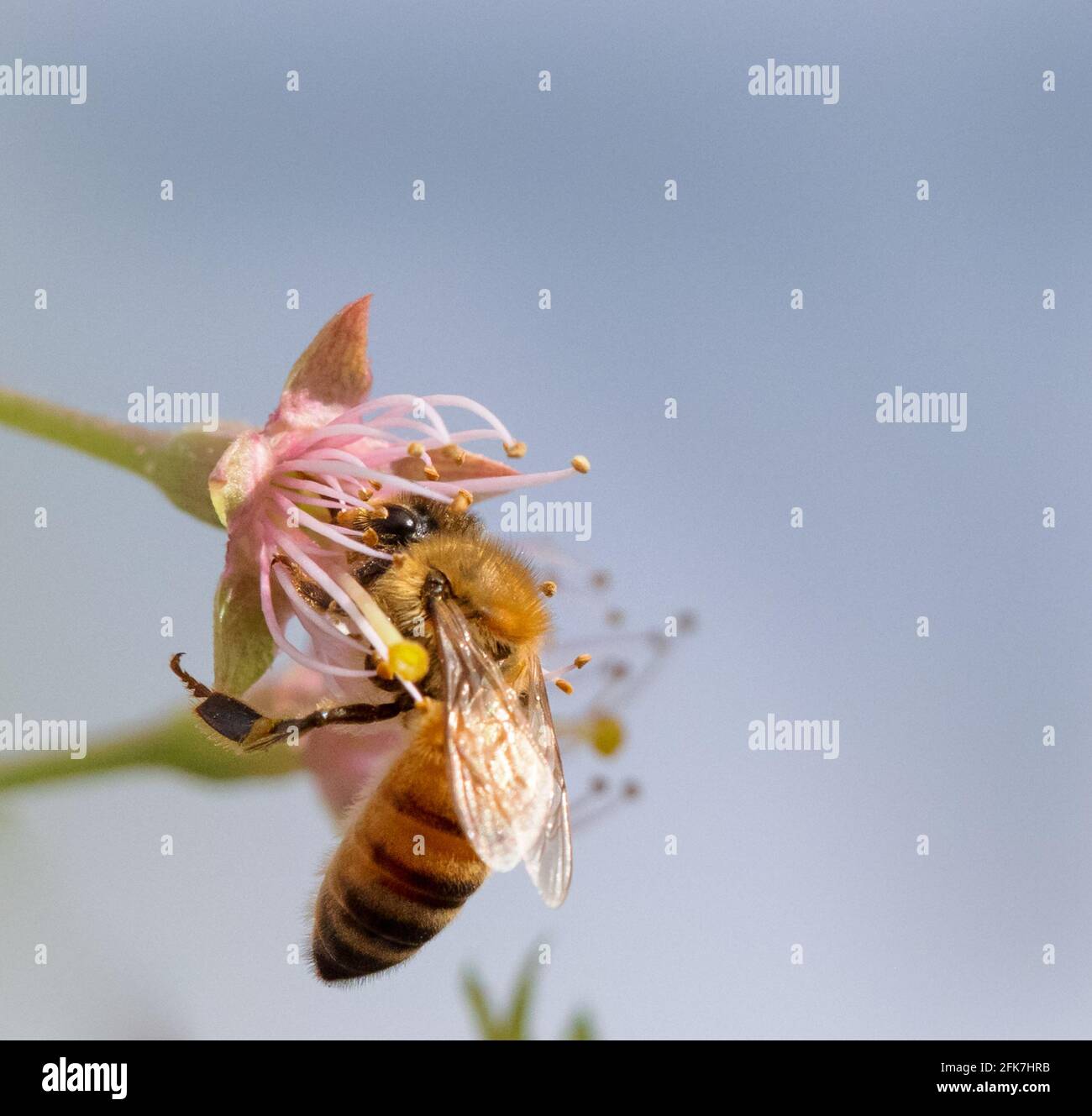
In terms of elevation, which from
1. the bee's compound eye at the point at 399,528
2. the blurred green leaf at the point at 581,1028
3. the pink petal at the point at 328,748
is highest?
the bee's compound eye at the point at 399,528

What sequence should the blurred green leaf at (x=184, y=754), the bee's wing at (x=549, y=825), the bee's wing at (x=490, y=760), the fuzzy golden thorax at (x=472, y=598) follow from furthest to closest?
the blurred green leaf at (x=184, y=754), the fuzzy golden thorax at (x=472, y=598), the bee's wing at (x=549, y=825), the bee's wing at (x=490, y=760)

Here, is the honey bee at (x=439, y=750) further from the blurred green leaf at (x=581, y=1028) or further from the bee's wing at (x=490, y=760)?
the blurred green leaf at (x=581, y=1028)

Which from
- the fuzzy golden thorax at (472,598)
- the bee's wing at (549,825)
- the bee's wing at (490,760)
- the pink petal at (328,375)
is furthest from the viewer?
the pink petal at (328,375)

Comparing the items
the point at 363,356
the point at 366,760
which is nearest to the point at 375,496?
the point at 363,356

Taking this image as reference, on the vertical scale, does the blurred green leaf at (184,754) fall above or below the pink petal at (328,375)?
below

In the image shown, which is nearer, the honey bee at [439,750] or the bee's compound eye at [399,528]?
the honey bee at [439,750]

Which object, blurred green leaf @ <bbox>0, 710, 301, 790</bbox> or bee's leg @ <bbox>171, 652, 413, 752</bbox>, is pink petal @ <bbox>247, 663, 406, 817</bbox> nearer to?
blurred green leaf @ <bbox>0, 710, 301, 790</bbox>

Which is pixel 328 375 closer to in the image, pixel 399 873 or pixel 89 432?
pixel 89 432

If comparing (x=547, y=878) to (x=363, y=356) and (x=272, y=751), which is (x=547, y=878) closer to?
(x=272, y=751)

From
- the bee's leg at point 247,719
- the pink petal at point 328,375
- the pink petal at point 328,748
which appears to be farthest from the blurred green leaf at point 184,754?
the pink petal at point 328,375
